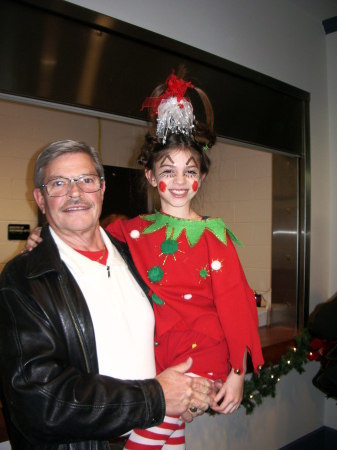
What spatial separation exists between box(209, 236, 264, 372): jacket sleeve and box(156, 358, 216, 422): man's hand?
7.2 inches

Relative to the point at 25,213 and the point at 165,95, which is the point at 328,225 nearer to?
the point at 165,95

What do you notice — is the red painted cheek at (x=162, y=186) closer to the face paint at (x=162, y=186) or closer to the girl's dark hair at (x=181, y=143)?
the face paint at (x=162, y=186)

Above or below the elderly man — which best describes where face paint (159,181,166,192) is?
above

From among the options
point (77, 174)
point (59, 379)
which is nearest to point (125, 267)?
point (77, 174)

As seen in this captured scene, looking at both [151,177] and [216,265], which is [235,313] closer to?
[216,265]

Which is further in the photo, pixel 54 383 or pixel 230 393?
pixel 230 393

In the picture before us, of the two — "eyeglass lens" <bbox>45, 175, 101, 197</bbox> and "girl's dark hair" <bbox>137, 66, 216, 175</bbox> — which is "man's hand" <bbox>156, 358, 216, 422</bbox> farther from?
"girl's dark hair" <bbox>137, 66, 216, 175</bbox>

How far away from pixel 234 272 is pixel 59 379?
76 centimetres

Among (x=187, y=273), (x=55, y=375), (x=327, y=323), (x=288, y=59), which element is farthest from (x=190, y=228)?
(x=288, y=59)

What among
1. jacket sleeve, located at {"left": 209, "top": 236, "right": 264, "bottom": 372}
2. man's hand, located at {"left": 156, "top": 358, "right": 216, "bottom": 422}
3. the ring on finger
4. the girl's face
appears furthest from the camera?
the girl's face

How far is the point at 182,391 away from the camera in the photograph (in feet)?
4.13

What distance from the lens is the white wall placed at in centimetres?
246

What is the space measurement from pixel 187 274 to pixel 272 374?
5.07 feet

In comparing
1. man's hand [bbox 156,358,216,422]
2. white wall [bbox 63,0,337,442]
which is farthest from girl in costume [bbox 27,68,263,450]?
white wall [bbox 63,0,337,442]
